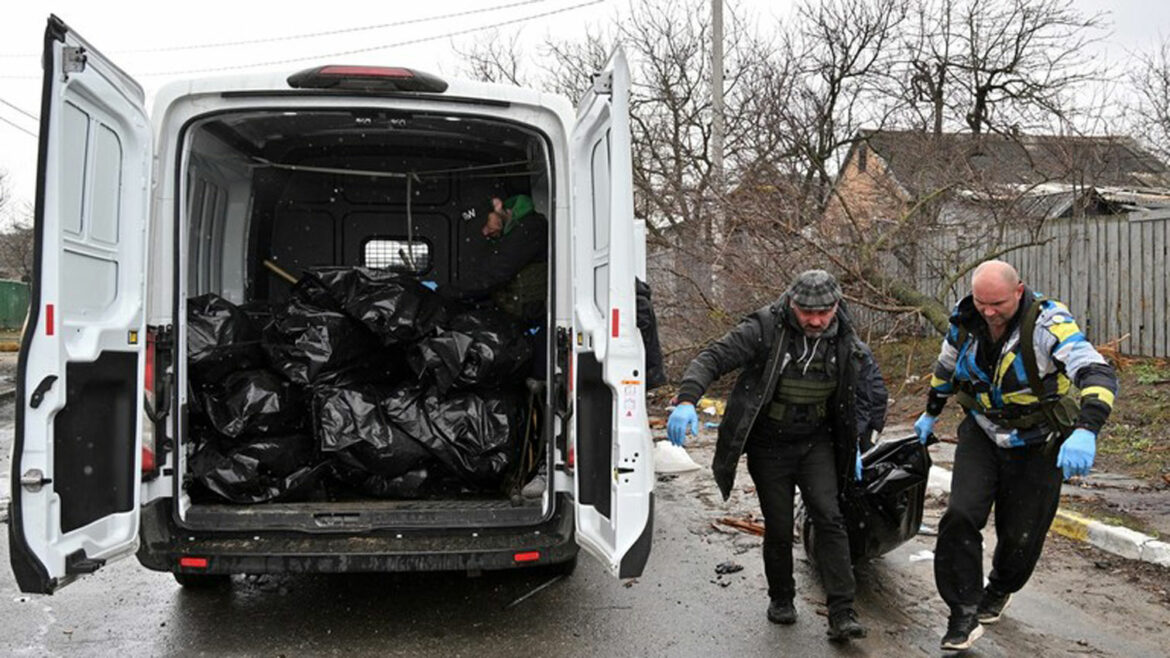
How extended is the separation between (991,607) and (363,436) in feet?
9.99

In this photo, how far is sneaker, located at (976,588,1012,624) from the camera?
434 cm

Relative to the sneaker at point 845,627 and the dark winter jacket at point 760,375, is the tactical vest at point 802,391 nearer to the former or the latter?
the dark winter jacket at point 760,375

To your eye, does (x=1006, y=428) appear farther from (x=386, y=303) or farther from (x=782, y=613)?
(x=386, y=303)

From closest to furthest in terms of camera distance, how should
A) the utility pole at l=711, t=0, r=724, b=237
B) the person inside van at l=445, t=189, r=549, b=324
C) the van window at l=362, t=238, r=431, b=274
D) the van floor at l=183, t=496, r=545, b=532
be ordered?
the van floor at l=183, t=496, r=545, b=532
the person inside van at l=445, t=189, r=549, b=324
the van window at l=362, t=238, r=431, b=274
the utility pole at l=711, t=0, r=724, b=237

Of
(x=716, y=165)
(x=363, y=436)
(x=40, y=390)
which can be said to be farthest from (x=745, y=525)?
(x=716, y=165)

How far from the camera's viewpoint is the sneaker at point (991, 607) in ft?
14.2

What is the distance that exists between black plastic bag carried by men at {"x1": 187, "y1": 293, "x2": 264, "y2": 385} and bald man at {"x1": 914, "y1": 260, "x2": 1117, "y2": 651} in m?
3.46

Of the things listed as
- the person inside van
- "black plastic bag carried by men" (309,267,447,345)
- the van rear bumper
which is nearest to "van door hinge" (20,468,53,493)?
the van rear bumper

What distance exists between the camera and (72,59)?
332 centimetres

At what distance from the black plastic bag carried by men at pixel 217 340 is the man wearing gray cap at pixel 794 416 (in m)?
2.26

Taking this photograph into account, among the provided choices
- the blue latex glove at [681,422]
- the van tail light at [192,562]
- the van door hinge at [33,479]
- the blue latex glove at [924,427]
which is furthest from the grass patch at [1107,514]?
the van door hinge at [33,479]

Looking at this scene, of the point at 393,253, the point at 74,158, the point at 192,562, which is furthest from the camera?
the point at 393,253

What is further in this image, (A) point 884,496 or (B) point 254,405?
(B) point 254,405

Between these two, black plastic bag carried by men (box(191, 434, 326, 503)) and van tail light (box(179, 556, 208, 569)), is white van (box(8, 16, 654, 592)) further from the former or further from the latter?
black plastic bag carried by men (box(191, 434, 326, 503))
